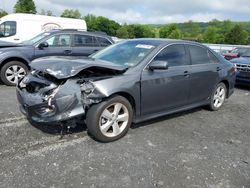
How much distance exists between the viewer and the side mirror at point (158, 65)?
4.30 meters


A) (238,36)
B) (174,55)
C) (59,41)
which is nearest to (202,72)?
(174,55)

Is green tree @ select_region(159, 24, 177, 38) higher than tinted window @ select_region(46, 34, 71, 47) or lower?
higher

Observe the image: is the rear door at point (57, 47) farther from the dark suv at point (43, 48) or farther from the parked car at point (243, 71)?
the parked car at point (243, 71)

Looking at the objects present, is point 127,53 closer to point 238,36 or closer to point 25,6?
point 25,6

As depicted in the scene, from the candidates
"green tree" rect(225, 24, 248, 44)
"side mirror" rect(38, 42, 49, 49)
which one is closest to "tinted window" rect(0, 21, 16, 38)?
"side mirror" rect(38, 42, 49, 49)

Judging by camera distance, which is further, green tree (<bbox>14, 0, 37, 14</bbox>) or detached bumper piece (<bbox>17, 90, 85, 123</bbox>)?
green tree (<bbox>14, 0, 37, 14</bbox>)

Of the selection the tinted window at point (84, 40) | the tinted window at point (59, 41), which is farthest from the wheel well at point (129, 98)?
the tinted window at point (84, 40)

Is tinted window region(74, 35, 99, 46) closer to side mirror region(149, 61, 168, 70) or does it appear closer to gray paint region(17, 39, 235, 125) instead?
gray paint region(17, 39, 235, 125)

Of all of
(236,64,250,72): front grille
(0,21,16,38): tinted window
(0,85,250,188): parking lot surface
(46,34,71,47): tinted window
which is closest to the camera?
(0,85,250,188): parking lot surface

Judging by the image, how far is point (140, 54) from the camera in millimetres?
4637

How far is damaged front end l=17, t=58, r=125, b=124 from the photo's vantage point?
374cm

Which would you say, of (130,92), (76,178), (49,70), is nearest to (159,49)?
(130,92)

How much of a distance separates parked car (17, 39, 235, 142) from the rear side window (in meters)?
0.02

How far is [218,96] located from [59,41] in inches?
198
